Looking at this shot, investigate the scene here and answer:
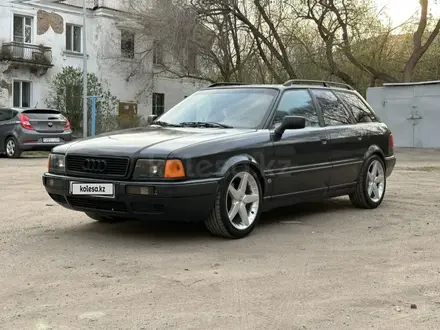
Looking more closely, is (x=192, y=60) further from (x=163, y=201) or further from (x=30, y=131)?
(x=163, y=201)

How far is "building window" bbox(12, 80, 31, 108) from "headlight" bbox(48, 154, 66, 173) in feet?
90.1

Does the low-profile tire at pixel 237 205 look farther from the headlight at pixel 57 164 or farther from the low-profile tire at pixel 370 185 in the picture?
the low-profile tire at pixel 370 185

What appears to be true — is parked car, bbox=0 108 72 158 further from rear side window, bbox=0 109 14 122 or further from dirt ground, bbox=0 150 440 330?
dirt ground, bbox=0 150 440 330

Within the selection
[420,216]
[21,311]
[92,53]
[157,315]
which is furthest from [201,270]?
[92,53]

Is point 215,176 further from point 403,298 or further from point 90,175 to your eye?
point 403,298

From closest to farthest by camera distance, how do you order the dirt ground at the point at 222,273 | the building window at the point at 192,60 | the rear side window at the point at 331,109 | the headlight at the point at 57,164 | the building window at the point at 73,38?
the dirt ground at the point at 222,273 < the headlight at the point at 57,164 < the rear side window at the point at 331,109 < the building window at the point at 192,60 < the building window at the point at 73,38

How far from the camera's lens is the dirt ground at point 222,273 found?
357cm

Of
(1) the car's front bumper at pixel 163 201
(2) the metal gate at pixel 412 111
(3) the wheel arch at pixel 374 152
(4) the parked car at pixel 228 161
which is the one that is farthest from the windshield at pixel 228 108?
(2) the metal gate at pixel 412 111

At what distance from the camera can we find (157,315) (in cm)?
358

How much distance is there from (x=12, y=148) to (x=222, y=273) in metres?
14.1

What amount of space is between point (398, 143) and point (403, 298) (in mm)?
21080

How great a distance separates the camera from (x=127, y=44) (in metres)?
36.0

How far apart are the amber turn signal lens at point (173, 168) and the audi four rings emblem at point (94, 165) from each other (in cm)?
63

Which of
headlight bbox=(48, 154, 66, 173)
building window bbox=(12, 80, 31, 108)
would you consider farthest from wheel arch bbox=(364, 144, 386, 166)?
building window bbox=(12, 80, 31, 108)
